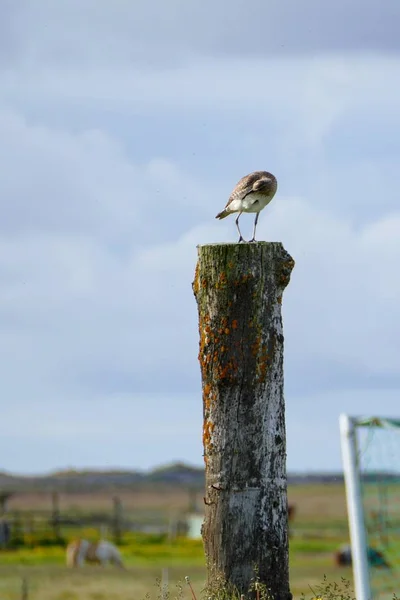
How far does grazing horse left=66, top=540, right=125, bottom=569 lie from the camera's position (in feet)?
146

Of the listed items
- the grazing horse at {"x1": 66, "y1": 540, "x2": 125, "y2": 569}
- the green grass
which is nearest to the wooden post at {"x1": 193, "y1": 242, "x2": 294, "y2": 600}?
the green grass

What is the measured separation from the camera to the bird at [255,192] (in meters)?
9.95

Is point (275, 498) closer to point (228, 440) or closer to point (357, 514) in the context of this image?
point (228, 440)

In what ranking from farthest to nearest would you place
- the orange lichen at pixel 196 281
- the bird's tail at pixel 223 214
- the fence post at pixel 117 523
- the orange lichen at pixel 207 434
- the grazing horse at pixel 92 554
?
the fence post at pixel 117 523, the grazing horse at pixel 92 554, the bird's tail at pixel 223 214, the orange lichen at pixel 196 281, the orange lichen at pixel 207 434

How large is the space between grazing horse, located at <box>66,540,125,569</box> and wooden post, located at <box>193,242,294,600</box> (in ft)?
120

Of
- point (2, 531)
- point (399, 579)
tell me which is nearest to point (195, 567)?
point (2, 531)

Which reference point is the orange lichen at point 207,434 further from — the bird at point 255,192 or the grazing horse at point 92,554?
the grazing horse at point 92,554

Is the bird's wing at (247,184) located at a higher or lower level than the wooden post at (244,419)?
higher

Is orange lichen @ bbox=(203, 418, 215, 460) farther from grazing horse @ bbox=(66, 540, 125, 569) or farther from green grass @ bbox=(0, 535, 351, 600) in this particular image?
grazing horse @ bbox=(66, 540, 125, 569)

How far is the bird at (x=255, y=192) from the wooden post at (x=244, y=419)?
1093mm

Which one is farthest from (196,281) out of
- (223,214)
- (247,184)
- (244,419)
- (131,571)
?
(131,571)

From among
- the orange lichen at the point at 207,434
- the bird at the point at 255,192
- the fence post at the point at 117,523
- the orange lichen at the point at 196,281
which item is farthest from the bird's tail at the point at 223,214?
the fence post at the point at 117,523

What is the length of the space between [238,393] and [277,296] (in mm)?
834

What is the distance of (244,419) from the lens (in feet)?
28.5
